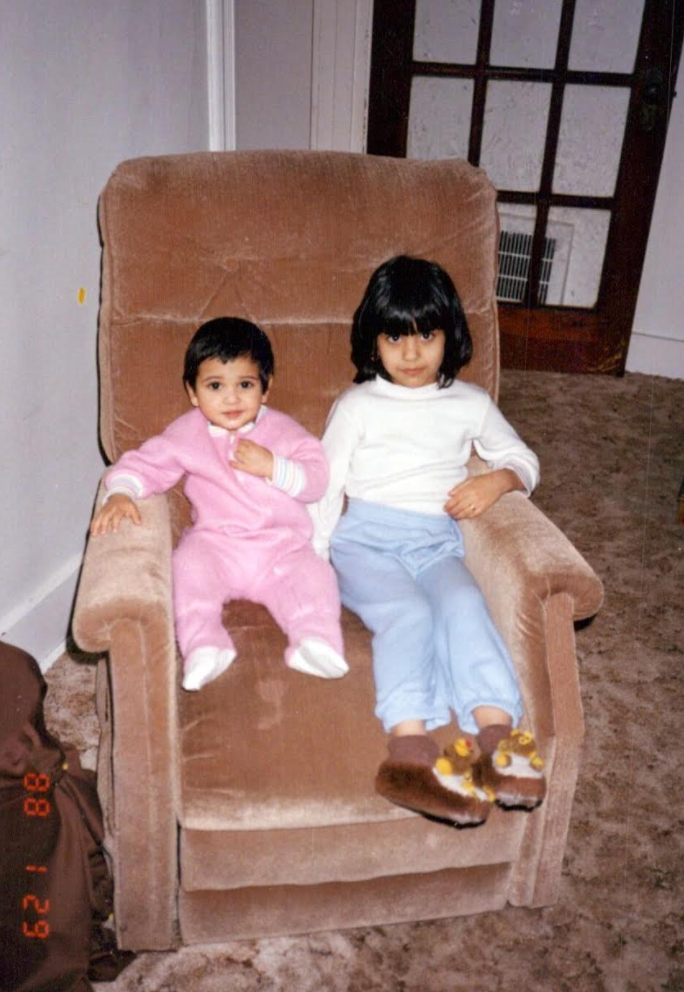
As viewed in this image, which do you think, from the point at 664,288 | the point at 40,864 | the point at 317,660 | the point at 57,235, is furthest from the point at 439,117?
the point at 40,864

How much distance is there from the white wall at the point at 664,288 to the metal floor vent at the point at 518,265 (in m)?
0.49

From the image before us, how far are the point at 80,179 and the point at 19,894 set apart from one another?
1.47m

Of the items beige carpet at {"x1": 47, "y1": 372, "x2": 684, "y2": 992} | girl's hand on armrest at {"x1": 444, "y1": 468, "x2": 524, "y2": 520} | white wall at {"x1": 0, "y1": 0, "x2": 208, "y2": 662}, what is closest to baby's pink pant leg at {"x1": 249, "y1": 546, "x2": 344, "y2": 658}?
girl's hand on armrest at {"x1": 444, "y1": 468, "x2": 524, "y2": 520}

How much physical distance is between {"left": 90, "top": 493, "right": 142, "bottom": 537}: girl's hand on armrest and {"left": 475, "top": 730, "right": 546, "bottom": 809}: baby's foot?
26.6 inches

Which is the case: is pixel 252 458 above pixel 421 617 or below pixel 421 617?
above

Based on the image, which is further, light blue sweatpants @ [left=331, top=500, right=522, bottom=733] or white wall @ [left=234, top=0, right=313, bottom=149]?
white wall @ [left=234, top=0, right=313, bottom=149]

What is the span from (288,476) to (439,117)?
101 inches

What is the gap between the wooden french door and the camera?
3451 mm

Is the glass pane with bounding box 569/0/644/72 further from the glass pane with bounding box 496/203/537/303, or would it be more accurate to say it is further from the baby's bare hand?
the baby's bare hand

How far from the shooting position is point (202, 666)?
1.37 metres

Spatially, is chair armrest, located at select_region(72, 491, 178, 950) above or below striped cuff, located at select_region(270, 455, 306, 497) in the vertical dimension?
below

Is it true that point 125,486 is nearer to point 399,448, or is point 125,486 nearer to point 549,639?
point 399,448

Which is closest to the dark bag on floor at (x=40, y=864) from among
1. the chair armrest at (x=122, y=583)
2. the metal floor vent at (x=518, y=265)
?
the chair armrest at (x=122, y=583)

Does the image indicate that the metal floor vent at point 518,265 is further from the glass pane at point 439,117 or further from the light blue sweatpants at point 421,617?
the light blue sweatpants at point 421,617
